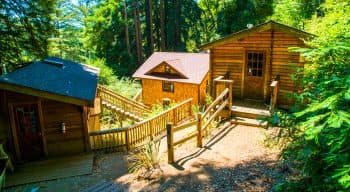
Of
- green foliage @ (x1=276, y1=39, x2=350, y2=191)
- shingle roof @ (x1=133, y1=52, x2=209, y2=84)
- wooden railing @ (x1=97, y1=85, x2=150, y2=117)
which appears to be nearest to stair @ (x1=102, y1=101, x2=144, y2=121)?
wooden railing @ (x1=97, y1=85, x2=150, y2=117)

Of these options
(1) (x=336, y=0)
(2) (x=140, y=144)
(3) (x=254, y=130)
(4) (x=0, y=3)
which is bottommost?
(2) (x=140, y=144)

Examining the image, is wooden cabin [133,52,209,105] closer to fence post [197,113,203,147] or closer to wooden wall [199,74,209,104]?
wooden wall [199,74,209,104]

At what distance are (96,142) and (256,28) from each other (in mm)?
8110

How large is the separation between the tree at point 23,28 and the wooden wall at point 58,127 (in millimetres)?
5864

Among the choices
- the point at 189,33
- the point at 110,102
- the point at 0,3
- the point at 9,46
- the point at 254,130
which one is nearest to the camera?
the point at 254,130

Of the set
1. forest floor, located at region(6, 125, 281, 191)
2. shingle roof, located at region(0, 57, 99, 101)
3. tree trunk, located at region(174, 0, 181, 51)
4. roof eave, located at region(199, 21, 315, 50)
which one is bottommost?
forest floor, located at region(6, 125, 281, 191)

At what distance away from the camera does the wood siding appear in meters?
18.7

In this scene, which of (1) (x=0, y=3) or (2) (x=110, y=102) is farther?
(2) (x=110, y=102)

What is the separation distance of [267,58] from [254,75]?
39.6 inches

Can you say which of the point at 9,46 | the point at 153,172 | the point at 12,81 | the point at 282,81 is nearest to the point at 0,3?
the point at 9,46

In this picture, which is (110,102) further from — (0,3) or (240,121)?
(240,121)

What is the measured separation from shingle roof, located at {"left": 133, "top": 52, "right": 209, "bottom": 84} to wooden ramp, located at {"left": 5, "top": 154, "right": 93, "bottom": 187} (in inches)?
391

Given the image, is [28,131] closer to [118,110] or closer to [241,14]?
[118,110]

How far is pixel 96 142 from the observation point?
11.2 metres
